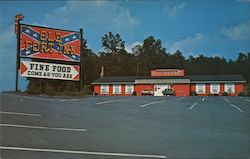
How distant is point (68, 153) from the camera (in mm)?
5504

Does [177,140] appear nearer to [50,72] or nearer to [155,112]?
[155,112]

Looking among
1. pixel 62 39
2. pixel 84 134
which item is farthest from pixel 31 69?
pixel 84 134

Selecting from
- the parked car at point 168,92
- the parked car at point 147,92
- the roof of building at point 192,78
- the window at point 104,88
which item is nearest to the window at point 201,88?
the roof of building at point 192,78

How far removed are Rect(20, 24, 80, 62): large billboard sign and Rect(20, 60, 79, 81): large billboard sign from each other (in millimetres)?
398

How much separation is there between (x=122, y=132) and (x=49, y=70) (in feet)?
26.7

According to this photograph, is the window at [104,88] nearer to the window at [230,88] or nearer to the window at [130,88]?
the window at [130,88]

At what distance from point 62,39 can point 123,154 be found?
33.4 ft

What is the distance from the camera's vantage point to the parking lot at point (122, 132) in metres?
5.69

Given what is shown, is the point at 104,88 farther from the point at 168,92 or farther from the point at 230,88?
the point at 230,88

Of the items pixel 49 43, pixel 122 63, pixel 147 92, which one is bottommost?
pixel 147 92

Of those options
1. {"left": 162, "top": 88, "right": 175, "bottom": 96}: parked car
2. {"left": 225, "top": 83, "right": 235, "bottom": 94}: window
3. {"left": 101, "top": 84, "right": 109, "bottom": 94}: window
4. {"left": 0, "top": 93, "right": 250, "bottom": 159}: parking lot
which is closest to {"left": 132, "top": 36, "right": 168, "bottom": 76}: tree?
{"left": 101, "top": 84, "right": 109, "bottom": 94}: window

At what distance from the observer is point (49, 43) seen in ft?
47.3

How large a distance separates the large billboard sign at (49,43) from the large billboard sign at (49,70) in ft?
1.30

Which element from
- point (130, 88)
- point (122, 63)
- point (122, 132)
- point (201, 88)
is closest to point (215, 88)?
point (201, 88)
